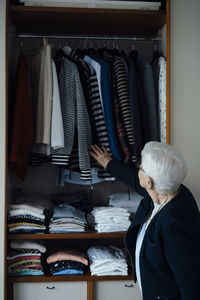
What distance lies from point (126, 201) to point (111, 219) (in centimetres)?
21

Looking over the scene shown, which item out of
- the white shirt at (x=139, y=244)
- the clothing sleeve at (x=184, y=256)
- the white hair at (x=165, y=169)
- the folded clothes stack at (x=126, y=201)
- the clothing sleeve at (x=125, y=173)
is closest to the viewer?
the clothing sleeve at (x=184, y=256)

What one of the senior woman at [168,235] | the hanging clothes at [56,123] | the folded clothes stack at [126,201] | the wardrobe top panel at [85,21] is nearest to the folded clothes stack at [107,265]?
the folded clothes stack at [126,201]

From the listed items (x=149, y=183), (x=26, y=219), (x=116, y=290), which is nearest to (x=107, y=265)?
(x=116, y=290)

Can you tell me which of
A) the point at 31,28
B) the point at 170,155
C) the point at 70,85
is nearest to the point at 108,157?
the point at 70,85

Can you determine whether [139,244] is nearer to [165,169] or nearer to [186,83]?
[165,169]

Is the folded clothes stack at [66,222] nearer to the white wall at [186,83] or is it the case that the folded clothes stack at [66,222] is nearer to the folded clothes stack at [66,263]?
the folded clothes stack at [66,263]

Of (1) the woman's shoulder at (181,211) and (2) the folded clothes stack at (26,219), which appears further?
(2) the folded clothes stack at (26,219)

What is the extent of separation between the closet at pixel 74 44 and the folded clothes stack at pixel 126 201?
0.70 feet

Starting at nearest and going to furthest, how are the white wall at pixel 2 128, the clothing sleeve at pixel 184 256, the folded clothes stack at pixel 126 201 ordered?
the clothing sleeve at pixel 184 256 → the white wall at pixel 2 128 → the folded clothes stack at pixel 126 201

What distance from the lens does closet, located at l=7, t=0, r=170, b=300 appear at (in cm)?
250

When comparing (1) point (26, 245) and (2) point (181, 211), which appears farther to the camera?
(1) point (26, 245)

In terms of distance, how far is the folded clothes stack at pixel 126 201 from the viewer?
2.72 m

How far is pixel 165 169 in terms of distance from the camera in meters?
A: 1.93

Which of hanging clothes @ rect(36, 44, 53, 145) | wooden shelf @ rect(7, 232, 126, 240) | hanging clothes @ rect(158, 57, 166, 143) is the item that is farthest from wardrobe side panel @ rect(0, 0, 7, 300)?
hanging clothes @ rect(158, 57, 166, 143)
